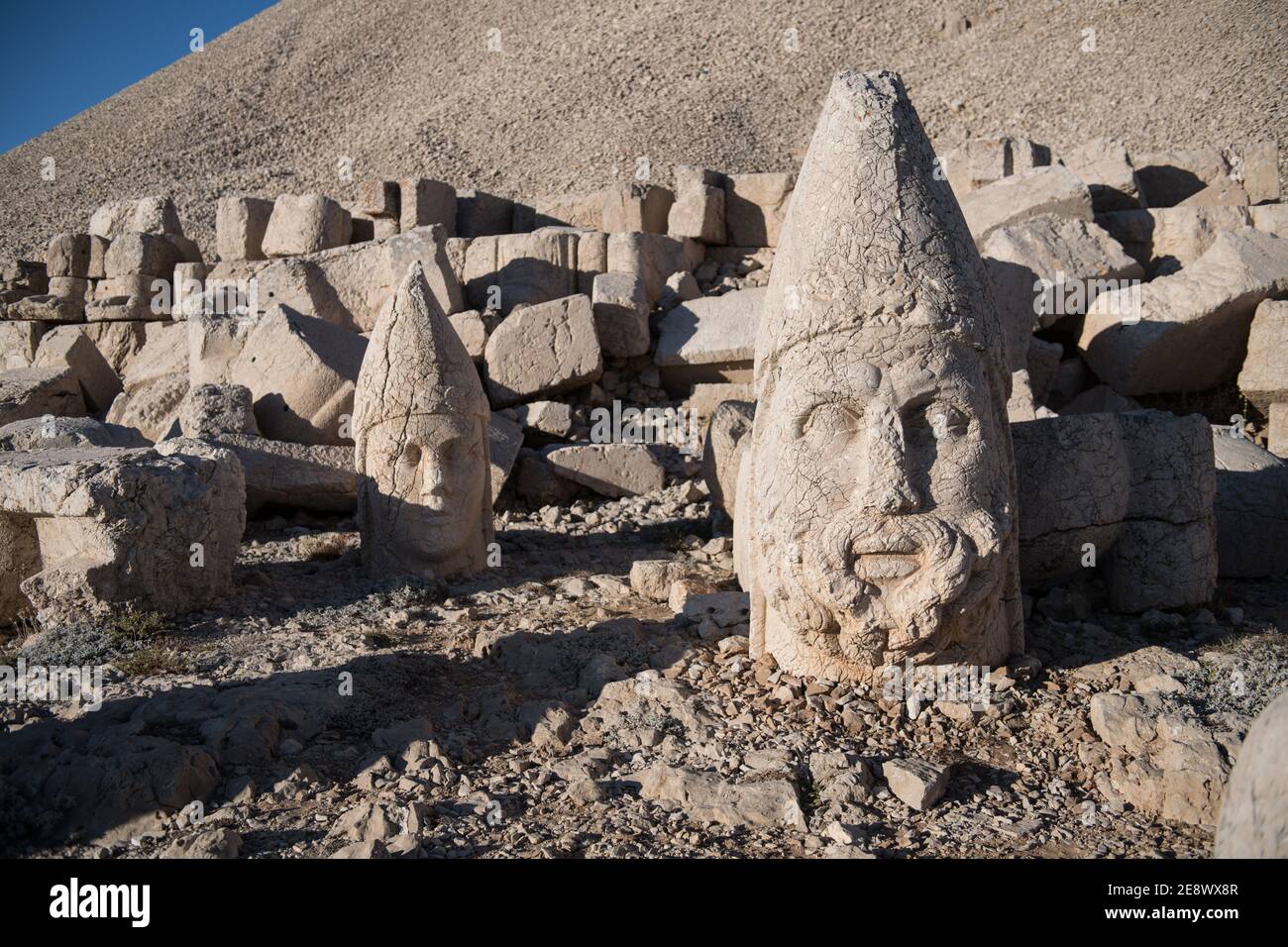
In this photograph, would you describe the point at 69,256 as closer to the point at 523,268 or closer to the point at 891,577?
the point at 523,268

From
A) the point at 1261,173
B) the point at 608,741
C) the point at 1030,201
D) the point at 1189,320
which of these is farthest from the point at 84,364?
the point at 1261,173

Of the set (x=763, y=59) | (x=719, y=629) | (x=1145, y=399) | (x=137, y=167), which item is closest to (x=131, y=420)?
(x=719, y=629)

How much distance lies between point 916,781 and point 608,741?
121cm

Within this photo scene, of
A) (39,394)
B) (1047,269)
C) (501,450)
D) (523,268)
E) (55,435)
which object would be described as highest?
(523,268)

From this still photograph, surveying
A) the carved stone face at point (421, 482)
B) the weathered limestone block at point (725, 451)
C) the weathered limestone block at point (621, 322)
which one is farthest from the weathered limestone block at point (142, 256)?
the weathered limestone block at point (725, 451)

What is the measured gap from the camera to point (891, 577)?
13.2 feet

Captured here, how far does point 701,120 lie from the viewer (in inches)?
853

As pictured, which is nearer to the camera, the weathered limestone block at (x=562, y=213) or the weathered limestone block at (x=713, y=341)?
the weathered limestone block at (x=713, y=341)

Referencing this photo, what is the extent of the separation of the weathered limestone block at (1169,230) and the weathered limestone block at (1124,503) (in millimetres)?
5795

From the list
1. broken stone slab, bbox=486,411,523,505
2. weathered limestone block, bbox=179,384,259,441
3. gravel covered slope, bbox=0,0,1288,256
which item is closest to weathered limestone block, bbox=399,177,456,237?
broken stone slab, bbox=486,411,523,505

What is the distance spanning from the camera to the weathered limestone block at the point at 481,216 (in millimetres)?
14219

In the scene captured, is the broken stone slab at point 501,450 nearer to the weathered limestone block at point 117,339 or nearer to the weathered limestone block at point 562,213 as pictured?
the weathered limestone block at point 562,213

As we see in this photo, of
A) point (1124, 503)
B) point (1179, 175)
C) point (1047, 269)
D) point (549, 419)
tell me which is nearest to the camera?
point (1124, 503)

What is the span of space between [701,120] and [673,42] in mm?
4949
